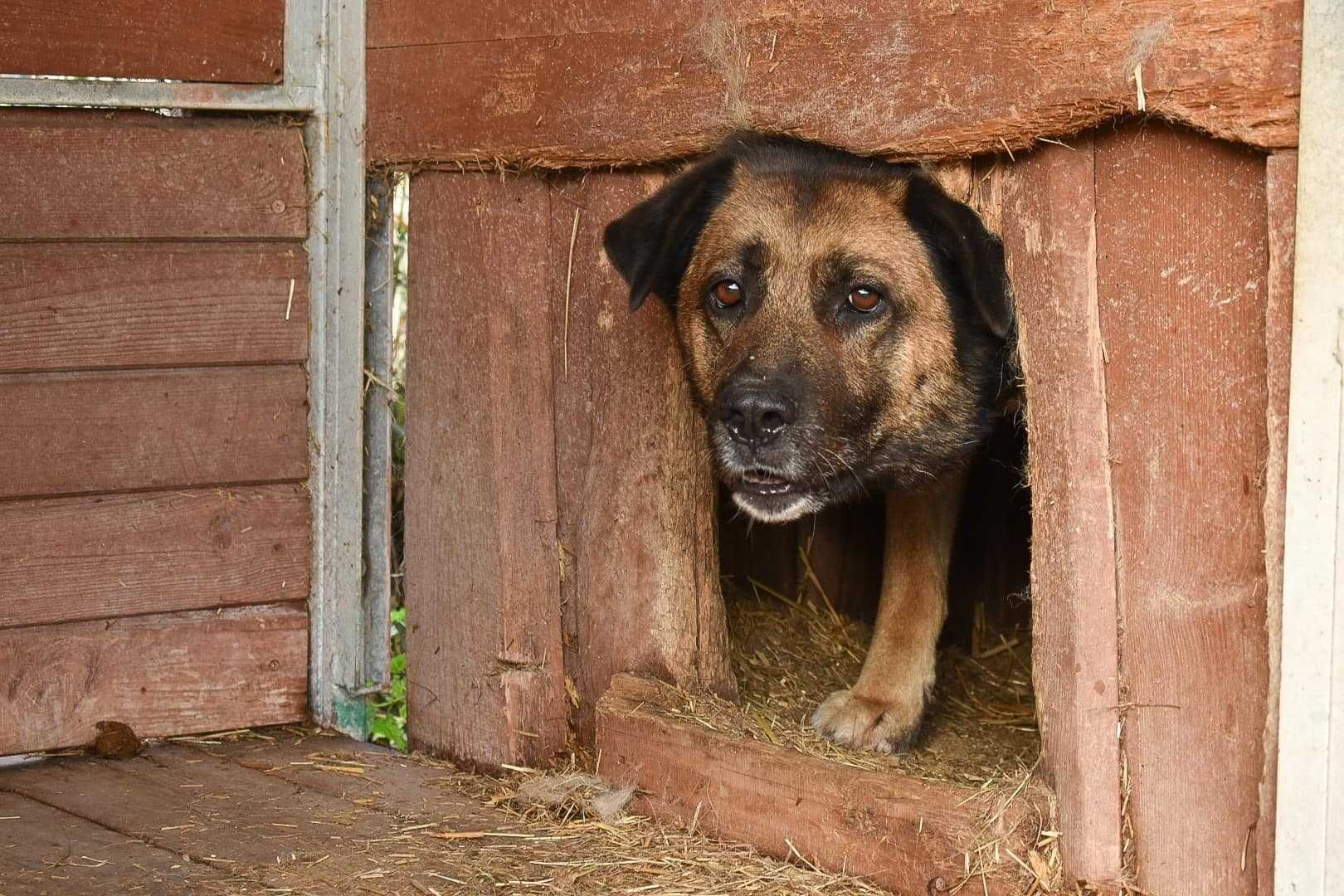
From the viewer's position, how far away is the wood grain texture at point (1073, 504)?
3217 millimetres

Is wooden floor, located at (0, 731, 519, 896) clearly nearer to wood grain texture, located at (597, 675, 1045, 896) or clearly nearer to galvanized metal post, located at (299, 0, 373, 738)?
galvanized metal post, located at (299, 0, 373, 738)

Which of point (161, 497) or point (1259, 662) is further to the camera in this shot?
point (161, 497)

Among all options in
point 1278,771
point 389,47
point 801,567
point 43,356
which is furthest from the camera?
point 801,567

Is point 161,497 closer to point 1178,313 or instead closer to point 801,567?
point 801,567

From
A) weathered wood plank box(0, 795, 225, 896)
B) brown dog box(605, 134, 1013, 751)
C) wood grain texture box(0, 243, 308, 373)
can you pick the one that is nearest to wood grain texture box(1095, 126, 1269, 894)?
brown dog box(605, 134, 1013, 751)

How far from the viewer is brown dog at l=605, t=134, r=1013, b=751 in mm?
3910

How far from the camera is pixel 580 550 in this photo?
14.2 ft

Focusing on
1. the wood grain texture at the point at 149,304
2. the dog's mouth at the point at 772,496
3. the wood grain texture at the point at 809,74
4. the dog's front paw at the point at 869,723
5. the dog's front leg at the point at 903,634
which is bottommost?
→ the dog's front paw at the point at 869,723

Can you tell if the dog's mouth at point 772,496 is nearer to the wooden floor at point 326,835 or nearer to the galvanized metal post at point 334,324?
the wooden floor at point 326,835

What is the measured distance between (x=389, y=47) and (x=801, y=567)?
8.03ft

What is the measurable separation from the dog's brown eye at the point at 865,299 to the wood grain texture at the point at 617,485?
604 millimetres

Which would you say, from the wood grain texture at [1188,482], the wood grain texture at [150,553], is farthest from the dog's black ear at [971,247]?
the wood grain texture at [150,553]

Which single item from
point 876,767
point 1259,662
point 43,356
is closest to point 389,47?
point 43,356

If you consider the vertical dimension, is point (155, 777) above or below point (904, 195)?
below
